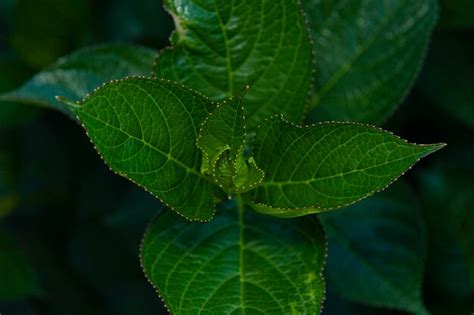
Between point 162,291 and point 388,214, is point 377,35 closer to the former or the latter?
point 388,214

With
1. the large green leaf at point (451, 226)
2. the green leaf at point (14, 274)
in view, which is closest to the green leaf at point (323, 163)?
the large green leaf at point (451, 226)

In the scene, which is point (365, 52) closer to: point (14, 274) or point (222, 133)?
point (222, 133)

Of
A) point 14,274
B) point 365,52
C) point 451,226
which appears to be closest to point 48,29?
point 14,274

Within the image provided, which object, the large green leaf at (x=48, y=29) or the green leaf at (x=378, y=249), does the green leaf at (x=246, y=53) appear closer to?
the green leaf at (x=378, y=249)

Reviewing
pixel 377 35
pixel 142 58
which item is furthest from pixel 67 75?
pixel 377 35


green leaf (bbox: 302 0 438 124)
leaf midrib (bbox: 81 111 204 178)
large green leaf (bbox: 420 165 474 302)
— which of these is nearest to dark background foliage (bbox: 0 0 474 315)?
large green leaf (bbox: 420 165 474 302)

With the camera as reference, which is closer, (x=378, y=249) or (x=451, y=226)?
(x=378, y=249)

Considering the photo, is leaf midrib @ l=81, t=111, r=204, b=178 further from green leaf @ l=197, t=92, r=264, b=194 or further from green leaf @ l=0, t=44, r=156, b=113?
green leaf @ l=0, t=44, r=156, b=113
